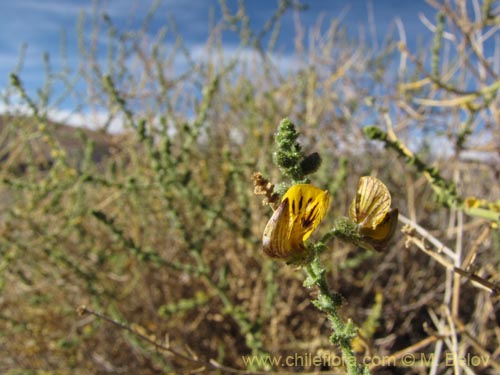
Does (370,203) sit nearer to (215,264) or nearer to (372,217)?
(372,217)

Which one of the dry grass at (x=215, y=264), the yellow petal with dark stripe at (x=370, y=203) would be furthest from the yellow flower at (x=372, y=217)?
the dry grass at (x=215, y=264)

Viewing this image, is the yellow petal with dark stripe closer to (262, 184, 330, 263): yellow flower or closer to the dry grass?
(262, 184, 330, 263): yellow flower

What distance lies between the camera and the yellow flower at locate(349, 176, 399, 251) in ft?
1.97

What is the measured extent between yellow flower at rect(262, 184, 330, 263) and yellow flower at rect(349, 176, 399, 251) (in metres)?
0.08

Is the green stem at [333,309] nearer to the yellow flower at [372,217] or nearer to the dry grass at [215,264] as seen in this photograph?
the yellow flower at [372,217]

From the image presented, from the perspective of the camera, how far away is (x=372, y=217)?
0.61 m

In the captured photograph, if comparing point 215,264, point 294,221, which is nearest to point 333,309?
point 294,221

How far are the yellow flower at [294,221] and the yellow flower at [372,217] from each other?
0.08m

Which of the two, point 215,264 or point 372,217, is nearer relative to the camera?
point 372,217

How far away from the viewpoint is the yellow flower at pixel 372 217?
602 mm

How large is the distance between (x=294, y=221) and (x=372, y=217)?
126mm

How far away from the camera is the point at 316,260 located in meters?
0.57

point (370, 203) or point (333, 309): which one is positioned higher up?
point (370, 203)

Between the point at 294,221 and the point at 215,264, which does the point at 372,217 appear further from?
the point at 215,264
